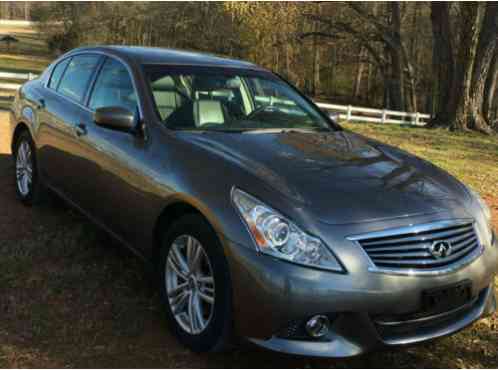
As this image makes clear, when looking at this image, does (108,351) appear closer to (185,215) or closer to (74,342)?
(74,342)

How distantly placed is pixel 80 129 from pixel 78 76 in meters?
0.79

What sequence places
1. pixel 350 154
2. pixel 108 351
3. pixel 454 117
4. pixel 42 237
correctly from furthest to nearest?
pixel 454 117
pixel 42 237
pixel 350 154
pixel 108 351

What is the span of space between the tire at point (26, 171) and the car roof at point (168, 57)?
1332mm

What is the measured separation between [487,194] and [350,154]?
15.8ft

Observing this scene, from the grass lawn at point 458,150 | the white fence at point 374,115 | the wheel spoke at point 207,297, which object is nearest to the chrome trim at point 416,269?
the wheel spoke at point 207,297

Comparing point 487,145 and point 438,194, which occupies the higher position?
point 438,194

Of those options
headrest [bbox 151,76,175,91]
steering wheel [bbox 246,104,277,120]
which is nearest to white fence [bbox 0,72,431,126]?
steering wheel [bbox 246,104,277,120]

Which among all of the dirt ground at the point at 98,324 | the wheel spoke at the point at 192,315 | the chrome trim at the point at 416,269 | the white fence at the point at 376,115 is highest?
the chrome trim at the point at 416,269

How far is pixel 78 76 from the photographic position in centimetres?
506

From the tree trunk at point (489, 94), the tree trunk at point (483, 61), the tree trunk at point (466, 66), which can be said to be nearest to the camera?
the tree trunk at point (483, 61)

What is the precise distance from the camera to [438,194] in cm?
337

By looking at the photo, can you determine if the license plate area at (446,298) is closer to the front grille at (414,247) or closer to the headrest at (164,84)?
the front grille at (414,247)

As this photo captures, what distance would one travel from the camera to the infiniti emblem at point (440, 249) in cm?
296

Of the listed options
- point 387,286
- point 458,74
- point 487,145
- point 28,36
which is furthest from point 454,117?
point 28,36
